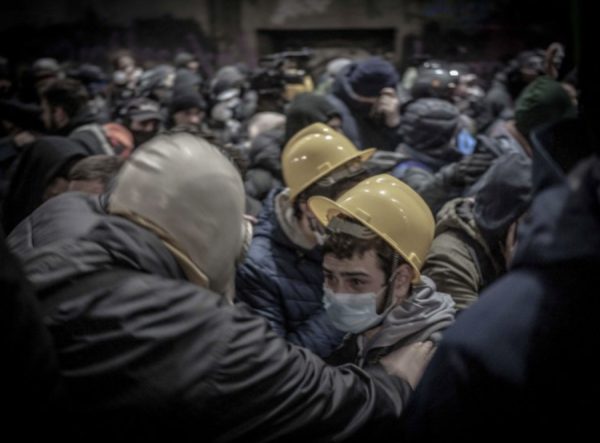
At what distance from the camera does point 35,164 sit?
344 cm

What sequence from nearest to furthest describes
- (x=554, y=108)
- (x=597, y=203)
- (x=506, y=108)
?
(x=597, y=203) → (x=554, y=108) → (x=506, y=108)

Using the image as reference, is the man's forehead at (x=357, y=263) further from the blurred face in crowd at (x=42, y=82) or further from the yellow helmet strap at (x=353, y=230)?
the blurred face in crowd at (x=42, y=82)

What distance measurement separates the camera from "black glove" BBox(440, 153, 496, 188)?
3135mm

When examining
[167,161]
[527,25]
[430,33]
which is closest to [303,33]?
[430,33]

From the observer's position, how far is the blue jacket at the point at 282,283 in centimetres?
265

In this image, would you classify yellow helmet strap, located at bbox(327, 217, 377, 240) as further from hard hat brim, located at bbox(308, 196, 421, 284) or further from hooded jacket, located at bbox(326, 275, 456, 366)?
hooded jacket, located at bbox(326, 275, 456, 366)

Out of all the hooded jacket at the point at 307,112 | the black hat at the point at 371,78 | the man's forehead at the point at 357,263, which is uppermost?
the black hat at the point at 371,78

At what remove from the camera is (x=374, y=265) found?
2.11m

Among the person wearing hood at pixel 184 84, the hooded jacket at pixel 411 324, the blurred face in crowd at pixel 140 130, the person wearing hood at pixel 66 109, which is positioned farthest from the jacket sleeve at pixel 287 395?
the person wearing hood at pixel 184 84

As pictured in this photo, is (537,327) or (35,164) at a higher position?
(537,327)

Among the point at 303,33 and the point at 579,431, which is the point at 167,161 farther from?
the point at 303,33

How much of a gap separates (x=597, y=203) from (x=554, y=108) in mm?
3187

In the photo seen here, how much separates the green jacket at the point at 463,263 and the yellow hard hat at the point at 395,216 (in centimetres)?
27

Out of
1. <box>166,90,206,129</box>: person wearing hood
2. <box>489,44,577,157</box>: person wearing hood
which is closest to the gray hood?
<box>489,44,577,157</box>: person wearing hood
